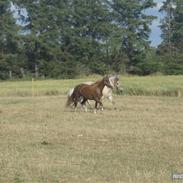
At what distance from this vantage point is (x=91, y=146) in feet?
48.8

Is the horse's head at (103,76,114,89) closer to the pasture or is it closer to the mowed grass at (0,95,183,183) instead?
the pasture

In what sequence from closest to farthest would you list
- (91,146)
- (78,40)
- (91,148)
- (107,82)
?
(91,148) → (91,146) → (107,82) → (78,40)

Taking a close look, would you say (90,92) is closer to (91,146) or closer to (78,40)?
(91,146)

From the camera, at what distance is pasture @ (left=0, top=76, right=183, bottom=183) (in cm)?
1136

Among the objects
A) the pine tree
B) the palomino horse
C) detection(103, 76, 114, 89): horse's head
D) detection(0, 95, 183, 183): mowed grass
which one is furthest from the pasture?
the pine tree

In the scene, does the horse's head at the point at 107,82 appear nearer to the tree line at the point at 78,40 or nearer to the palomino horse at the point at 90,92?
the palomino horse at the point at 90,92

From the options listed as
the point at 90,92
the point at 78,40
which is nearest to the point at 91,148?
the point at 90,92

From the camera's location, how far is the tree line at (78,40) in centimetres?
6806

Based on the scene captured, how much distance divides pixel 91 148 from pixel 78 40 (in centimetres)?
5590

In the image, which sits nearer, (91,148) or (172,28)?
(91,148)

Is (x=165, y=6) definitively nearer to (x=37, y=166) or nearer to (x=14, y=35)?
(x=14, y=35)

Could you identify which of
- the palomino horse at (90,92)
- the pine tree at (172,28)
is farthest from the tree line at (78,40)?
the palomino horse at (90,92)

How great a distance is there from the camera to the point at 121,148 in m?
14.5

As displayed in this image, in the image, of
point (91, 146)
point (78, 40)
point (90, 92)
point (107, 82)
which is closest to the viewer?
point (91, 146)
